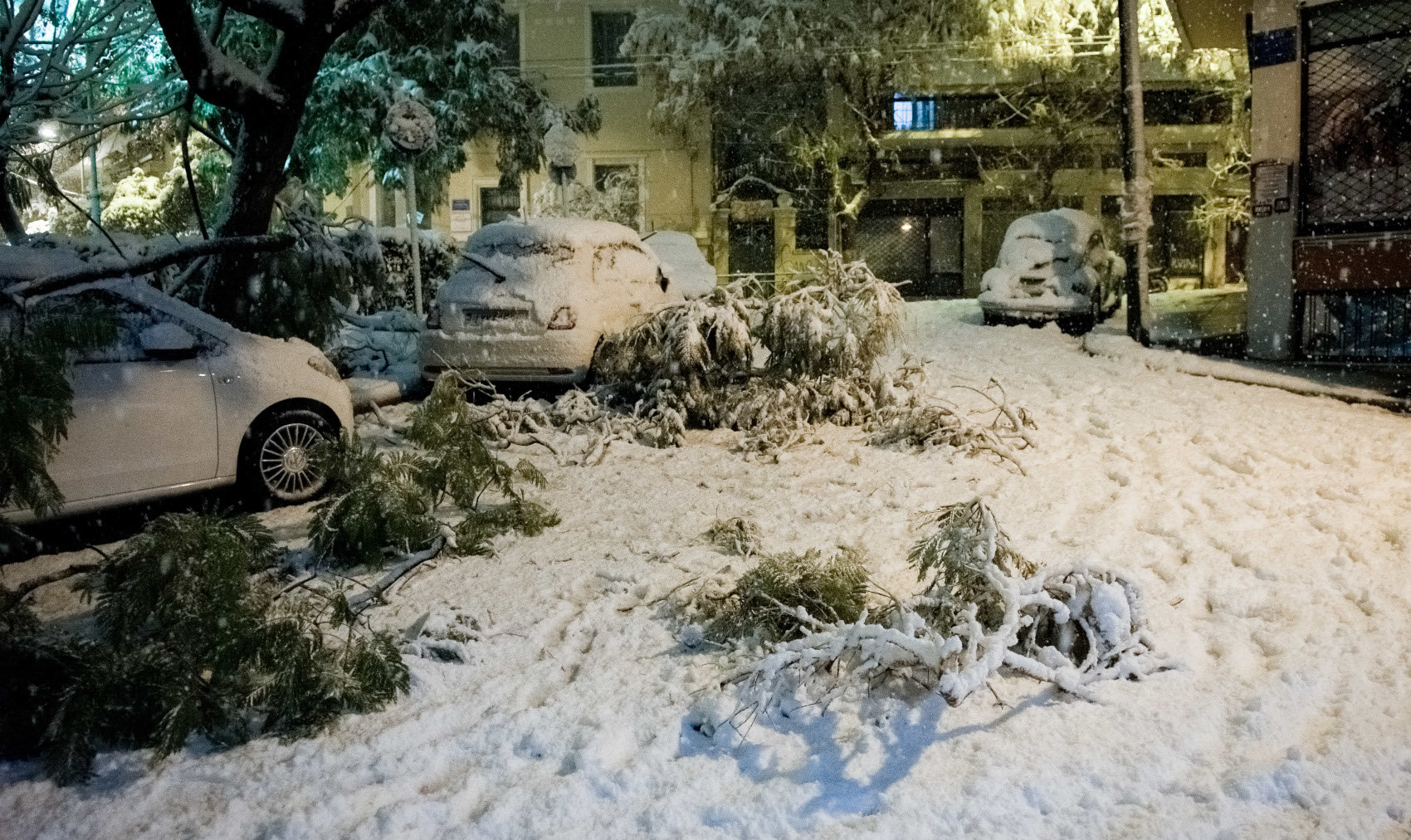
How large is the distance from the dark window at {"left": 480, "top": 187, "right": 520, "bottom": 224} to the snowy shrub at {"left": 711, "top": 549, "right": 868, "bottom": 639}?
23498mm

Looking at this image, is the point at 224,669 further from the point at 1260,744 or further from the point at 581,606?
the point at 1260,744

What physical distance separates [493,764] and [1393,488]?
5505 mm

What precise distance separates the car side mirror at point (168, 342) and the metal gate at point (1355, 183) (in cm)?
1023

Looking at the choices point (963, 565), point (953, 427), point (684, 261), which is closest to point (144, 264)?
point (963, 565)

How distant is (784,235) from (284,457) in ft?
72.0

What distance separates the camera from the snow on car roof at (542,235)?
9.60 m

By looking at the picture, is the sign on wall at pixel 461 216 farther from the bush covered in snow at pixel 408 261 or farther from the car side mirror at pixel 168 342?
the car side mirror at pixel 168 342

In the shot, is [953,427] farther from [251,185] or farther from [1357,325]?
[1357,325]

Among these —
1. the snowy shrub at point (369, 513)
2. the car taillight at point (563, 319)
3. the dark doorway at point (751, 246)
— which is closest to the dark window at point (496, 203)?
the dark doorway at point (751, 246)

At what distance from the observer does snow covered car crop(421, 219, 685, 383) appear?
29.4 feet

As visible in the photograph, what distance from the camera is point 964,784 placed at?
321 cm

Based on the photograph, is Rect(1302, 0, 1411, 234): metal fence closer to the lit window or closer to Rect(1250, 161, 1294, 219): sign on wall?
Rect(1250, 161, 1294, 219): sign on wall

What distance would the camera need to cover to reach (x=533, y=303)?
9.06 meters

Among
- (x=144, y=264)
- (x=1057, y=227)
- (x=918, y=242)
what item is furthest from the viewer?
(x=918, y=242)
